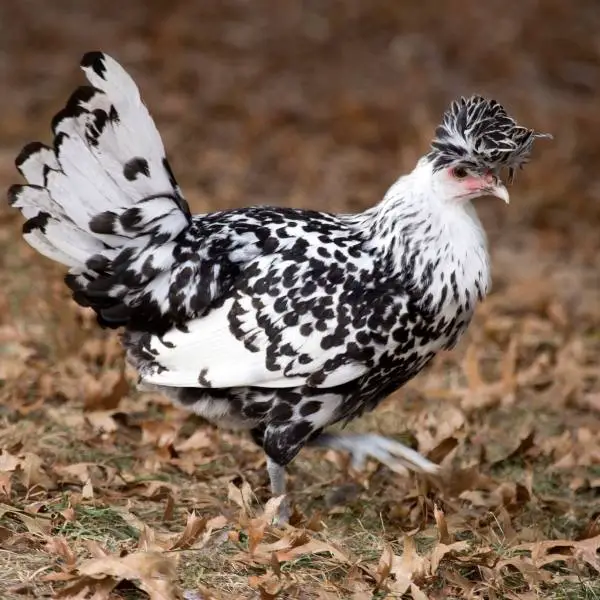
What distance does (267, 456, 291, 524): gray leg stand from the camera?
4371 millimetres

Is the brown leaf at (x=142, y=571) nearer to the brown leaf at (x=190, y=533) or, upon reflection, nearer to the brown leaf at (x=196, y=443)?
the brown leaf at (x=190, y=533)

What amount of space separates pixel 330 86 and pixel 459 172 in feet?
21.8

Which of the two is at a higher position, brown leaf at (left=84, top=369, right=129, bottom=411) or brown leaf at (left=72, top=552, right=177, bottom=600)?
brown leaf at (left=84, top=369, right=129, bottom=411)

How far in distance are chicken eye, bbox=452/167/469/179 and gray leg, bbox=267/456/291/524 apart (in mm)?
1344

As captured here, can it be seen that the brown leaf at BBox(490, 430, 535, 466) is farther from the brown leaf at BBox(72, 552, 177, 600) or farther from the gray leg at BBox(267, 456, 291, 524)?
the brown leaf at BBox(72, 552, 177, 600)

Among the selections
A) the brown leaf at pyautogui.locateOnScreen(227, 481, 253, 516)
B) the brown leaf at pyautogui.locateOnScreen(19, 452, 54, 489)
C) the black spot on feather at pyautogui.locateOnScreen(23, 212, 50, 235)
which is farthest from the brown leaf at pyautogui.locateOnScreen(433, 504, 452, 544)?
the black spot on feather at pyautogui.locateOnScreen(23, 212, 50, 235)

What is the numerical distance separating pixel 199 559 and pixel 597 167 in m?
6.79

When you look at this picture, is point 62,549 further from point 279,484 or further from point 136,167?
point 136,167

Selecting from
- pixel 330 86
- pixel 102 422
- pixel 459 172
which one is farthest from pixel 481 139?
pixel 330 86

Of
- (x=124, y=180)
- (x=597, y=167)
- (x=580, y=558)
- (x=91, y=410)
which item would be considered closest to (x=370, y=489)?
(x=580, y=558)

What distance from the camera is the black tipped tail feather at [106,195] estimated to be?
13.6 ft

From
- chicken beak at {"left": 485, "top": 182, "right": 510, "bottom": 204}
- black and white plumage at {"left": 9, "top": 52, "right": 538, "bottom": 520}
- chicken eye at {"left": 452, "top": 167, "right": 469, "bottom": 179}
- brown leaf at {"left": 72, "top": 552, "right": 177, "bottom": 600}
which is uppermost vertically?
chicken eye at {"left": 452, "top": 167, "right": 469, "bottom": 179}

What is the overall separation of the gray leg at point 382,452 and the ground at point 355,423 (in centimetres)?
21

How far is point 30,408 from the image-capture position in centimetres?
530
